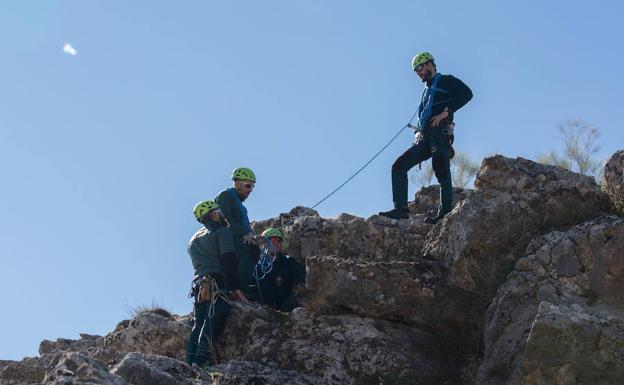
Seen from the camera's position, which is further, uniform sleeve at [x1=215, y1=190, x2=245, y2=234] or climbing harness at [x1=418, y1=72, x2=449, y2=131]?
climbing harness at [x1=418, y1=72, x2=449, y2=131]

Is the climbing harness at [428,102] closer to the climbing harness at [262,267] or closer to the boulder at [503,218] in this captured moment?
the boulder at [503,218]

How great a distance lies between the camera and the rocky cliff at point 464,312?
10.1 m

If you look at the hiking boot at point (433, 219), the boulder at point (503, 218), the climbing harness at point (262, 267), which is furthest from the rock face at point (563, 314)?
the climbing harness at point (262, 267)

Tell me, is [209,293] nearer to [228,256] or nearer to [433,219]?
[228,256]

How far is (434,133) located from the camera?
49.0 ft

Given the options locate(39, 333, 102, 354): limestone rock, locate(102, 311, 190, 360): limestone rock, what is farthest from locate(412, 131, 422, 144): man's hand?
locate(39, 333, 102, 354): limestone rock

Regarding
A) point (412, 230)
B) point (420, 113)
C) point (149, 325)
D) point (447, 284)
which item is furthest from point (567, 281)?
point (149, 325)

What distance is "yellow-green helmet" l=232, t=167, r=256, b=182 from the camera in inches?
580

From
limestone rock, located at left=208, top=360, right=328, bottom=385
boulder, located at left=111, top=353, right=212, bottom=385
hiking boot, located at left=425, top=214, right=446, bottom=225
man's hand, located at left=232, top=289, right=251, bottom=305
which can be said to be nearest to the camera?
boulder, located at left=111, top=353, right=212, bottom=385

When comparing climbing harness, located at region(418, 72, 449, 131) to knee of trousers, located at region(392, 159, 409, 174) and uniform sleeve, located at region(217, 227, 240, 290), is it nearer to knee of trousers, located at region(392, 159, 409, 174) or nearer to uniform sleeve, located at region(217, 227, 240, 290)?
knee of trousers, located at region(392, 159, 409, 174)

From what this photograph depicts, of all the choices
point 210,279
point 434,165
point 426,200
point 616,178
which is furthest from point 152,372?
point 426,200

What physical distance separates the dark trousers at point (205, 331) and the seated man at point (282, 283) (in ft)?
4.03

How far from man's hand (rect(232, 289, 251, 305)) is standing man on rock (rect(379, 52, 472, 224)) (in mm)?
3082

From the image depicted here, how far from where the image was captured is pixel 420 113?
15.3 meters
